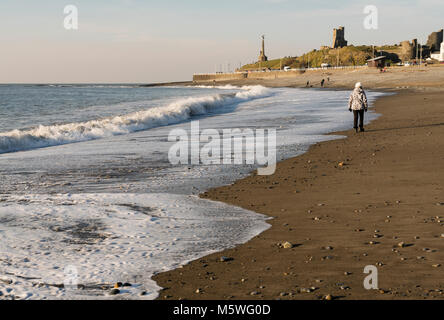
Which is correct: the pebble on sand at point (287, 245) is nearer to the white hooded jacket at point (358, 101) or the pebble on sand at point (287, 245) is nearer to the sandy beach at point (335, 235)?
the sandy beach at point (335, 235)

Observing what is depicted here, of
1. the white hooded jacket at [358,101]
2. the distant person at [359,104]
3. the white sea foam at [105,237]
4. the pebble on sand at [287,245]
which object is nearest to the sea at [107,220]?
the white sea foam at [105,237]

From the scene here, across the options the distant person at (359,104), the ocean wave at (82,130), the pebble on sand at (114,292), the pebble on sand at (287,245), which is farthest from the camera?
the ocean wave at (82,130)

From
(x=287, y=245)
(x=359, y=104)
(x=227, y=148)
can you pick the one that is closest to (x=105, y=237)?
(x=287, y=245)

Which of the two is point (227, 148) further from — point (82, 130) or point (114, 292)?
point (114, 292)

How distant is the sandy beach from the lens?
4531 mm

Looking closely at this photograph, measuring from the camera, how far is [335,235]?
19.9ft

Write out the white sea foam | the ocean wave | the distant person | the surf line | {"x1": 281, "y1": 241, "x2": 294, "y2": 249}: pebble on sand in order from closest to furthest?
the white sea foam, {"x1": 281, "y1": 241, "x2": 294, "y2": 249}: pebble on sand, the surf line, the distant person, the ocean wave

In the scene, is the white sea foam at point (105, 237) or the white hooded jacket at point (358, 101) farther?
the white hooded jacket at point (358, 101)

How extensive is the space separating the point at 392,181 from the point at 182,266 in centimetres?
506

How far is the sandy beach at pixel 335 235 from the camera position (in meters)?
4.53

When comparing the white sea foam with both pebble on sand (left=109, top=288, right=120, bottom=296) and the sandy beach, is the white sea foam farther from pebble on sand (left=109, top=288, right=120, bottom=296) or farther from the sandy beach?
the sandy beach

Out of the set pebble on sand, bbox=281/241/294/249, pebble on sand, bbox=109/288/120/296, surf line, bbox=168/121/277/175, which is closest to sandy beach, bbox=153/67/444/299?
pebble on sand, bbox=281/241/294/249

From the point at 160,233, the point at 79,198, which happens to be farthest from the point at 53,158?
the point at 160,233

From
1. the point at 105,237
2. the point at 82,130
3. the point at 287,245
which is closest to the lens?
the point at 287,245
